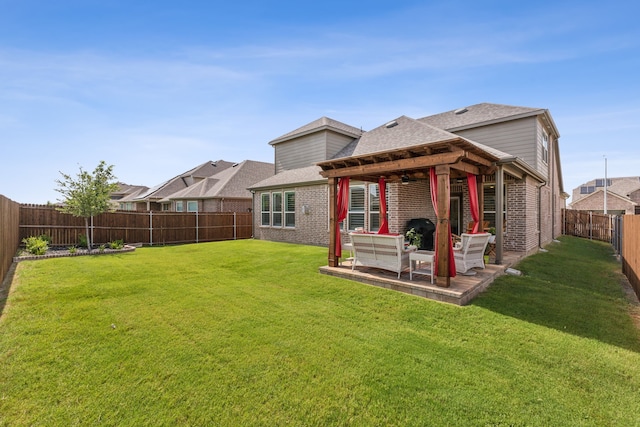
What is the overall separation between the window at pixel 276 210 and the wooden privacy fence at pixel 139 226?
465cm

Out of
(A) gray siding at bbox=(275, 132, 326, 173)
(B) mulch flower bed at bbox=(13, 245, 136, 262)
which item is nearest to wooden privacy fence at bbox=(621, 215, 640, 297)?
(A) gray siding at bbox=(275, 132, 326, 173)

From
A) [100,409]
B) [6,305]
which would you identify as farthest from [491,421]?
[6,305]

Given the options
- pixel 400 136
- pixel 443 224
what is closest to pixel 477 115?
pixel 400 136

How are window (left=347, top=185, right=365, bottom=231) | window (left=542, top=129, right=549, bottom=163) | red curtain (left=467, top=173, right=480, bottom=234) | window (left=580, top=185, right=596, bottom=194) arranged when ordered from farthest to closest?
window (left=580, top=185, right=596, bottom=194)
window (left=542, top=129, right=549, bottom=163)
window (left=347, top=185, right=365, bottom=231)
red curtain (left=467, top=173, right=480, bottom=234)

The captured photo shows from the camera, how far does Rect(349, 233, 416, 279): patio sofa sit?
258 inches

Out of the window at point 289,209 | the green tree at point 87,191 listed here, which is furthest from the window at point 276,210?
the green tree at point 87,191

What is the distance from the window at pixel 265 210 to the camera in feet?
53.2

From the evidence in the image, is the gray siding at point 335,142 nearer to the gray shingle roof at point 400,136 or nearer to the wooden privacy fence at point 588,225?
the gray shingle roof at point 400,136

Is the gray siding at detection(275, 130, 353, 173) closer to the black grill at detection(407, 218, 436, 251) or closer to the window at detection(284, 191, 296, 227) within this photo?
the window at detection(284, 191, 296, 227)

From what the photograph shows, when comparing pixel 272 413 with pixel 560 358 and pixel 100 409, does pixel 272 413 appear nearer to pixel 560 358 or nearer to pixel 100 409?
pixel 100 409

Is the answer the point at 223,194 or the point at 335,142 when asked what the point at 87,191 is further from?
the point at 335,142

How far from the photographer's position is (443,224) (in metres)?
5.91

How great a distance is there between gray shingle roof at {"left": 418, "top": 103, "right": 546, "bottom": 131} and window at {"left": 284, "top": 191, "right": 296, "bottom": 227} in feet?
28.7

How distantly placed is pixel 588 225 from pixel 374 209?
17333 mm
